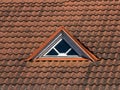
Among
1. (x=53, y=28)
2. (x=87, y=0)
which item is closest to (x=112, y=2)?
(x=87, y=0)

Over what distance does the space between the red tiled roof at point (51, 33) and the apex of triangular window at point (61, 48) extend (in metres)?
0.22

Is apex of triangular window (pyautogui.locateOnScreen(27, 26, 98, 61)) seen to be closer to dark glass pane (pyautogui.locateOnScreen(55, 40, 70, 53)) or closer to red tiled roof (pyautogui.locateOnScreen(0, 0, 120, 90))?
dark glass pane (pyautogui.locateOnScreen(55, 40, 70, 53))

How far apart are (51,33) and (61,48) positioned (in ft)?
2.42

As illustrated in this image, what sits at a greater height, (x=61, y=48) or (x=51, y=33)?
(x=51, y=33)

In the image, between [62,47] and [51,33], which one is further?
[51,33]

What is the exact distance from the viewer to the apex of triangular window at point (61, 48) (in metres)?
12.6

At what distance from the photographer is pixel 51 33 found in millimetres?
13203

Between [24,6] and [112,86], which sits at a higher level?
[24,6]

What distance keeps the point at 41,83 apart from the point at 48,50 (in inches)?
50.3

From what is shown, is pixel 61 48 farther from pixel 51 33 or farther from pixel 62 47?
pixel 51 33

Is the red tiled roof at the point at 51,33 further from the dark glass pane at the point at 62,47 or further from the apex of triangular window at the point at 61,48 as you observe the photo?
the dark glass pane at the point at 62,47

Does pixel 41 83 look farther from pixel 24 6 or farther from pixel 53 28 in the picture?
pixel 24 6

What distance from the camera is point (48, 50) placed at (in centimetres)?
1271

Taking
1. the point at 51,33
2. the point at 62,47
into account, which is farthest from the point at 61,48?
the point at 51,33
